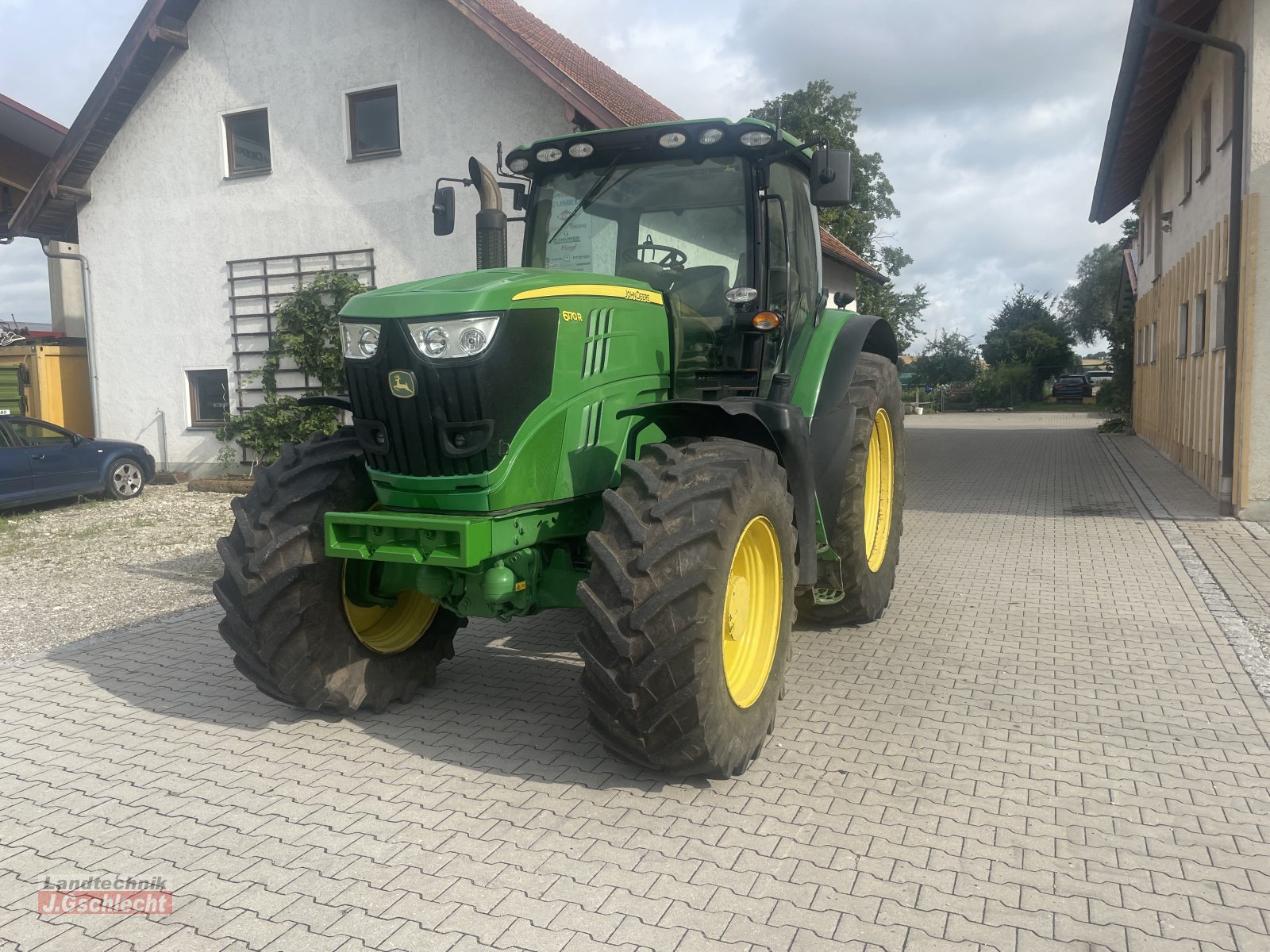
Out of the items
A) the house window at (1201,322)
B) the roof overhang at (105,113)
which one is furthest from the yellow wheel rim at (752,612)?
the roof overhang at (105,113)

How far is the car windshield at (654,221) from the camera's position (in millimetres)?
4703

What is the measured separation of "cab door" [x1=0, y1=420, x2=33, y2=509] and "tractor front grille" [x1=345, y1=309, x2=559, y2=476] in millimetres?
9294

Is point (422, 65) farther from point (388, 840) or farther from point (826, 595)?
point (388, 840)

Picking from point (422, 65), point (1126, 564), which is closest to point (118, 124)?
point (422, 65)

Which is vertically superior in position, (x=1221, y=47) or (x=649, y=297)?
(x=1221, y=47)

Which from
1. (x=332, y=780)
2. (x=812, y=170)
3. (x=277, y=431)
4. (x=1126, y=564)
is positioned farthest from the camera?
(x=277, y=431)

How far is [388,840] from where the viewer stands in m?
3.31

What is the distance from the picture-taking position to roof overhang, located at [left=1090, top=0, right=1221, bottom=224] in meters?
10.3

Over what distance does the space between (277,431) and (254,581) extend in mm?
9575

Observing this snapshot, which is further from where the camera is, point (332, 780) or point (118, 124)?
point (118, 124)

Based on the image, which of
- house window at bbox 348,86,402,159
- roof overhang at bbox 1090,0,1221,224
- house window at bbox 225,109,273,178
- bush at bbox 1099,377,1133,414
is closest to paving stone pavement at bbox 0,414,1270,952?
roof overhang at bbox 1090,0,1221,224

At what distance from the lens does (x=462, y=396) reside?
3611mm

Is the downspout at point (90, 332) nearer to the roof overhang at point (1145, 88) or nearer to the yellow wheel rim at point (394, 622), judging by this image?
the yellow wheel rim at point (394, 622)

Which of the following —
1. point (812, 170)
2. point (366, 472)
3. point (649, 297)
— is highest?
point (812, 170)
